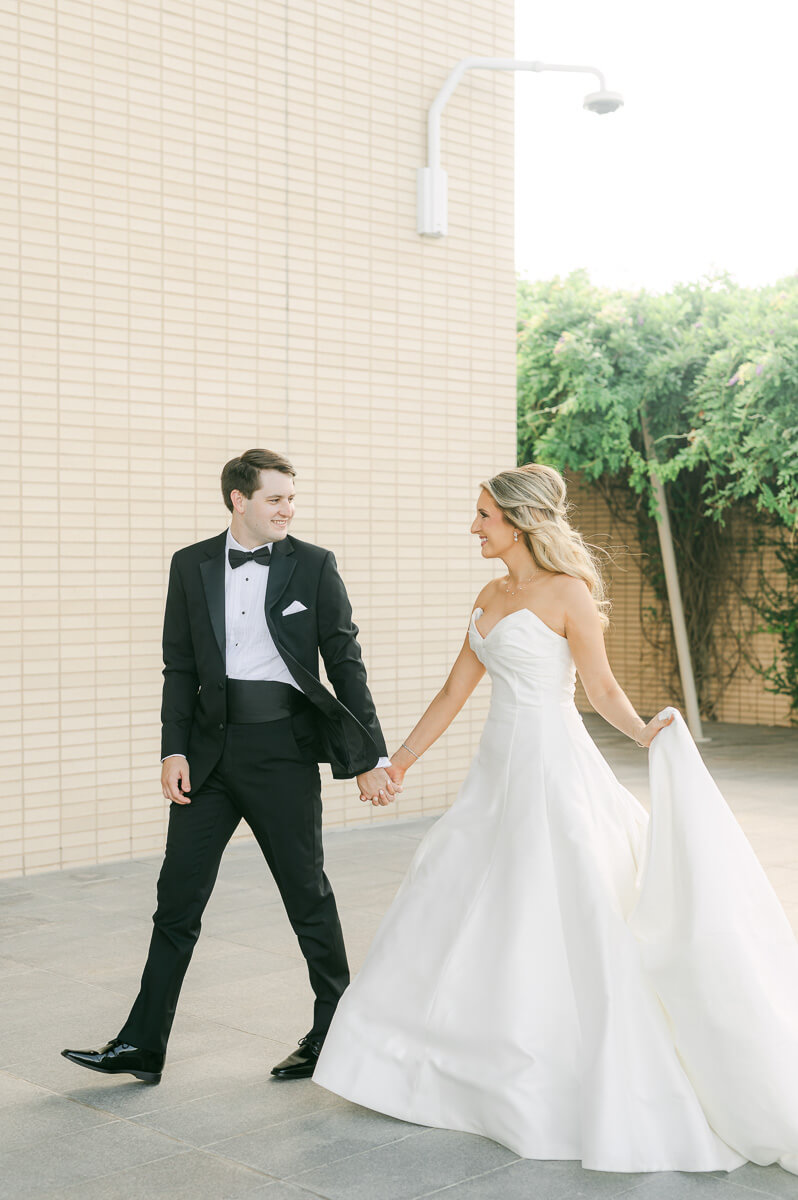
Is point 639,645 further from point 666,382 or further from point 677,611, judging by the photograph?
point 666,382

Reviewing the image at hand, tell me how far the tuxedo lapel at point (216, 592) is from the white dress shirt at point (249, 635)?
0.05 ft

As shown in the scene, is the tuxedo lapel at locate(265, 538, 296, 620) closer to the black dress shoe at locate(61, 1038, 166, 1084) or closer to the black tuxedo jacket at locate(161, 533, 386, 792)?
the black tuxedo jacket at locate(161, 533, 386, 792)

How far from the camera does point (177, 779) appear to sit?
3.79 metres

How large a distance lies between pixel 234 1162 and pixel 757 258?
10.5 meters

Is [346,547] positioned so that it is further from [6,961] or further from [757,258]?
[757,258]

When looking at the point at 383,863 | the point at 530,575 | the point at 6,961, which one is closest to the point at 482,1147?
the point at 530,575

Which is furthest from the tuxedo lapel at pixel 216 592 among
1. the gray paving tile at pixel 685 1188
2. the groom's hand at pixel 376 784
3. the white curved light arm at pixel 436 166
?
the white curved light arm at pixel 436 166

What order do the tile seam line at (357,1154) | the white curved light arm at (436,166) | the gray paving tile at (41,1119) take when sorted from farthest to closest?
the white curved light arm at (436,166) < the gray paving tile at (41,1119) < the tile seam line at (357,1154)

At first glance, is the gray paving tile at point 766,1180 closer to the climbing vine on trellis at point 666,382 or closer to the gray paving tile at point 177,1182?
the gray paving tile at point 177,1182

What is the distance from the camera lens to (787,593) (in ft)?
43.0

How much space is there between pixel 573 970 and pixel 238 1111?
99 cm

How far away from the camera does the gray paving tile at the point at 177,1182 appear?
3020mm

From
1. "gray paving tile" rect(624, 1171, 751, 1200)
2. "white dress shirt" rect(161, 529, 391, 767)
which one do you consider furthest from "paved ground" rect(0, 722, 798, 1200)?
"white dress shirt" rect(161, 529, 391, 767)

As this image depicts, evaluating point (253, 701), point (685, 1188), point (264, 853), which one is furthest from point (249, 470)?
point (685, 1188)
